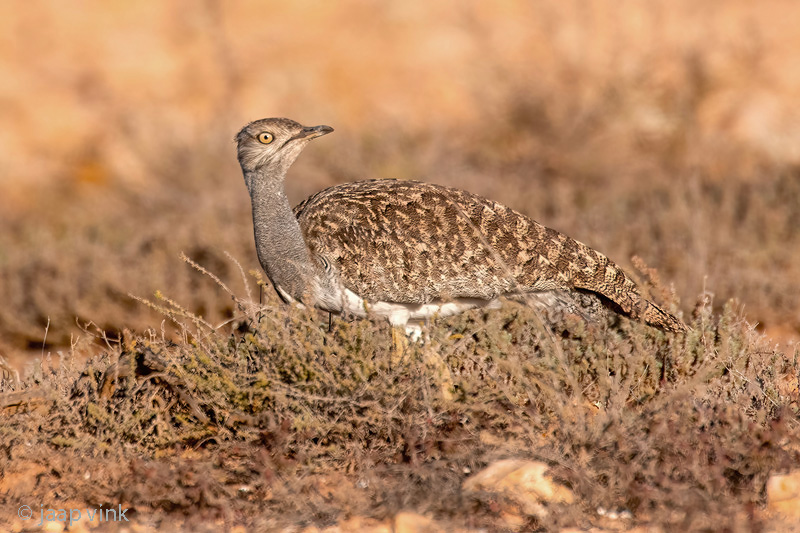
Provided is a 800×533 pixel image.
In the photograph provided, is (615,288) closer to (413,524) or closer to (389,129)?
(413,524)

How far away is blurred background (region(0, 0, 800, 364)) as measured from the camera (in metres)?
7.66

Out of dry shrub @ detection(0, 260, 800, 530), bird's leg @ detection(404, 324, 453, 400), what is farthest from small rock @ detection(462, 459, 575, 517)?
bird's leg @ detection(404, 324, 453, 400)

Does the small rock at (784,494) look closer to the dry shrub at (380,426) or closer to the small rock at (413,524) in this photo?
the dry shrub at (380,426)

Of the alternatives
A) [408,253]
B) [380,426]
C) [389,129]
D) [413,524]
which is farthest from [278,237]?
[389,129]

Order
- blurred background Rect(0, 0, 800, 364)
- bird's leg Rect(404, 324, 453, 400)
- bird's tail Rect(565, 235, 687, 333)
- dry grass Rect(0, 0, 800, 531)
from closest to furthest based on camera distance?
dry grass Rect(0, 0, 800, 531)
bird's leg Rect(404, 324, 453, 400)
bird's tail Rect(565, 235, 687, 333)
blurred background Rect(0, 0, 800, 364)

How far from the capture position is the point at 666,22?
504 inches

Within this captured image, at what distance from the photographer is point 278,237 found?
446 cm

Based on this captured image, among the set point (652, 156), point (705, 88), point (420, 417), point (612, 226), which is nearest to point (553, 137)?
point (652, 156)

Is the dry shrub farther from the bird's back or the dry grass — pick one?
the bird's back

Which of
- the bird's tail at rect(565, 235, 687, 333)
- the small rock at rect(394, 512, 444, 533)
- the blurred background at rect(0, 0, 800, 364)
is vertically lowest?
the small rock at rect(394, 512, 444, 533)

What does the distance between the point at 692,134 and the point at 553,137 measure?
1.52 m

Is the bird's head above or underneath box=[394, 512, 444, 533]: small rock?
above

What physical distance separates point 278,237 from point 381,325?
67 centimetres

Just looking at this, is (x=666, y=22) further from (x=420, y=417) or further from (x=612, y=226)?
(x=420, y=417)
